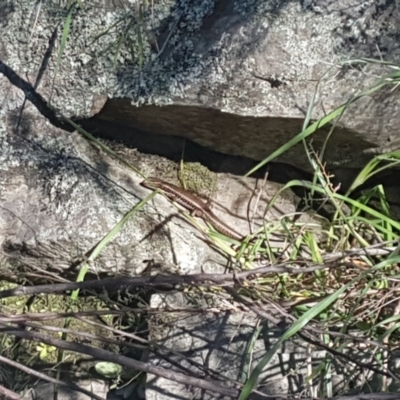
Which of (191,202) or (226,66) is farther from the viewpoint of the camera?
(191,202)

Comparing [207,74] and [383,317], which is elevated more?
[207,74]

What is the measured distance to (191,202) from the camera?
2.53 m

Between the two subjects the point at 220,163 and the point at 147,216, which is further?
the point at 220,163

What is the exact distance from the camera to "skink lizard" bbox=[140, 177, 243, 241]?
99.4 inches

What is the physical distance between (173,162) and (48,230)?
0.55m

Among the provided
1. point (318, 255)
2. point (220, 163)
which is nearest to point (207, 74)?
point (220, 163)

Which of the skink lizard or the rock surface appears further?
the skink lizard

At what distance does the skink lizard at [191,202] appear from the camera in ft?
8.29

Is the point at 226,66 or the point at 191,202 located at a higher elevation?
the point at 226,66

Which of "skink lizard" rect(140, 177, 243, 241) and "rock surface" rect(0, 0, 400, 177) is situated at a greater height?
"rock surface" rect(0, 0, 400, 177)

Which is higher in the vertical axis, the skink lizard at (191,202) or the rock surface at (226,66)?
the rock surface at (226,66)

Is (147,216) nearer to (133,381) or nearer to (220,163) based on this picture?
(220,163)

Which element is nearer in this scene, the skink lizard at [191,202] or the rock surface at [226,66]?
the rock surface at [226,66]

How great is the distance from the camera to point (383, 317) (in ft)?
7.24
